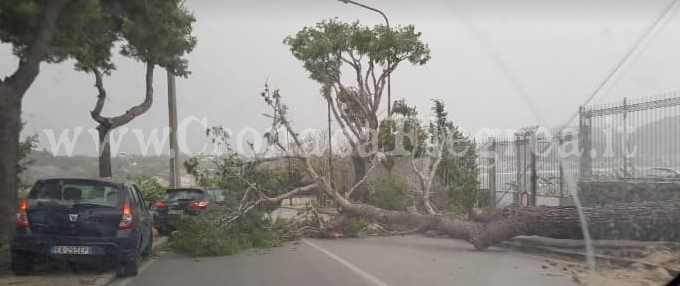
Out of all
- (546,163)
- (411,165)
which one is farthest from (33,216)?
(546,163)

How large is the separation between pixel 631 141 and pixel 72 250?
1122 centimetres

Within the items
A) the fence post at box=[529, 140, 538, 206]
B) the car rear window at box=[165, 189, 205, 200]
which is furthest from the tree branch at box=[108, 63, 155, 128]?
the fence post at box=[529, 140, 538, 206]

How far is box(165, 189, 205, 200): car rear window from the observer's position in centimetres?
1655

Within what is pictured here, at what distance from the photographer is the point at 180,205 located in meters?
16.1

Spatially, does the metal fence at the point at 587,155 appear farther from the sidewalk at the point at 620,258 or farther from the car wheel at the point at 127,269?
the car wheel at the point at 127,269

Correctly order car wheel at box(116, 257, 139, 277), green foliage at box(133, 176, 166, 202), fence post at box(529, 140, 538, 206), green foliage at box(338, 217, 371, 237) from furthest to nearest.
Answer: green foliage at box(133, 176, 166, 202), fence post at box(529, 140, 538, 206), green foliage at box(338, 217, 371, 237), car wheel at box(116, 257, 139, 277)

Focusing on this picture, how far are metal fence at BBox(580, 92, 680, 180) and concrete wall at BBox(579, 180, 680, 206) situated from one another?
15 cm

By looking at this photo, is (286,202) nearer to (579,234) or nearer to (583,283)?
(579,234)

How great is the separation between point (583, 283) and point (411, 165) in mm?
8727

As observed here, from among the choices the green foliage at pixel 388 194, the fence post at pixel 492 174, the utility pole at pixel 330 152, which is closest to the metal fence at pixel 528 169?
the fence post at pixel 492 174

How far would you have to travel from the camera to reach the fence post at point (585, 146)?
14.0m

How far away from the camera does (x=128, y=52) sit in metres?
16.4

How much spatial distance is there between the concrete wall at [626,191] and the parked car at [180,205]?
29.4 ft

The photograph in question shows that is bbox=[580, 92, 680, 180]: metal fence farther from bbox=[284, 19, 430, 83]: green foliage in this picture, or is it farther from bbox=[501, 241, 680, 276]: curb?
bbox=[284, 19, 430, 83]: green foliage
